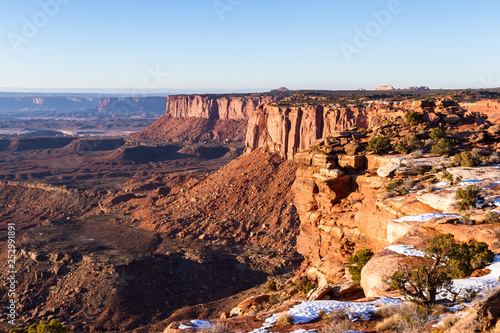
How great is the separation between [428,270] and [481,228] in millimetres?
4971

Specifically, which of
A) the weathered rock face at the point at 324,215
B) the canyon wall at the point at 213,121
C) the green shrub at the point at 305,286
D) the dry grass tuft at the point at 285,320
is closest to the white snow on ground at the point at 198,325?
the dry grass tuft at the point at 285,320

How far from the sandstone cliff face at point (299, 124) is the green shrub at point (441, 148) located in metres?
34.3

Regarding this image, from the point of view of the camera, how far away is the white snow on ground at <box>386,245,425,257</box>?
1667cm

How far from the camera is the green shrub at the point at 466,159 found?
23859 millimetres

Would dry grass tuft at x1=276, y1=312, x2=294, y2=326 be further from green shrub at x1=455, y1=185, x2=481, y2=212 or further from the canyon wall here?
the canyon wall

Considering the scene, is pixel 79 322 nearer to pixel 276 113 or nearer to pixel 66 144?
pixel 276 113

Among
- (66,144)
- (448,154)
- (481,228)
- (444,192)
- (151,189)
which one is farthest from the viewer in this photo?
(66,144)

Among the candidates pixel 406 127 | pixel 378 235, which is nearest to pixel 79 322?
pixel 378 235

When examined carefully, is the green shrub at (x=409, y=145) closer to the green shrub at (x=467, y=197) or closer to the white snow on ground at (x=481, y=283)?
the green shrub at (x=467, y=197)

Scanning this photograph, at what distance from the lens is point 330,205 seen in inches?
1070

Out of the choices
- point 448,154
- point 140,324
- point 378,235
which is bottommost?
point 140,324

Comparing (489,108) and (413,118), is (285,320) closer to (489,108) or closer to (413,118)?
(413,118)

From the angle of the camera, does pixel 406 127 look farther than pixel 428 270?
Yes

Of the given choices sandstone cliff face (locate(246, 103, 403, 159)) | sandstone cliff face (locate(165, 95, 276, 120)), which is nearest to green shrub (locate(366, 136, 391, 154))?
sandstone cliff face (locate(246, 103, 403, 159))
